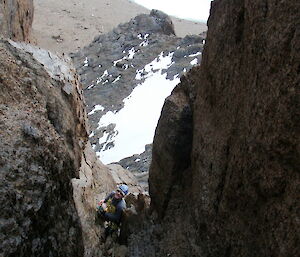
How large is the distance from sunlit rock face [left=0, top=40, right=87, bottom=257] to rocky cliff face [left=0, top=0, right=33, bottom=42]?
653cm

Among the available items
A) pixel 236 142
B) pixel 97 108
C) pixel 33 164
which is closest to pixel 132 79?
pixel 97 108

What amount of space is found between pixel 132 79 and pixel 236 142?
3918 centimetres

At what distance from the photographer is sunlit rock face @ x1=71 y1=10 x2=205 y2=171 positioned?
3825 centimetres

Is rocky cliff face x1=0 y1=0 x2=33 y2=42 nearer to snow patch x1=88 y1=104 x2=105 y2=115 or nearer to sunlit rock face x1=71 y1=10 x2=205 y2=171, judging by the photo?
sunlit rock face x1=71 y1=10 x2=205 y2=171

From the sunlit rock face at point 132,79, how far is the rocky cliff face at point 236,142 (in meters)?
16.7

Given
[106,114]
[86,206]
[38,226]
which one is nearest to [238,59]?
[38,226]

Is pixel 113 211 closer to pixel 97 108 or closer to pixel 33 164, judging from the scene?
pixel 33 164

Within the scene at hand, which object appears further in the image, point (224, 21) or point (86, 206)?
point (86, 206)

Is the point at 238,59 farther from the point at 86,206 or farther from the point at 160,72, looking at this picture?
the point at 160,72

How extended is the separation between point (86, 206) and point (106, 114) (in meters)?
28.3

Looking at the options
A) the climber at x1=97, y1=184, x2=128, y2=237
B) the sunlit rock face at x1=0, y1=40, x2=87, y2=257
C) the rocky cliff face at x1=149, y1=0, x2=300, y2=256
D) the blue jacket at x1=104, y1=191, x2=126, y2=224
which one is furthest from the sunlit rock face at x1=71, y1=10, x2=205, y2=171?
the sunlit rock face at x1=0, y1=40, x2=87, y2=257

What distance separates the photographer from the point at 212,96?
12.4 metres

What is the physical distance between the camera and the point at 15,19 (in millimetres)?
22234

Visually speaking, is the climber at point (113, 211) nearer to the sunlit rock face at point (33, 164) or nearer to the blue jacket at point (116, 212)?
the blue jacket at point (116, 212)
